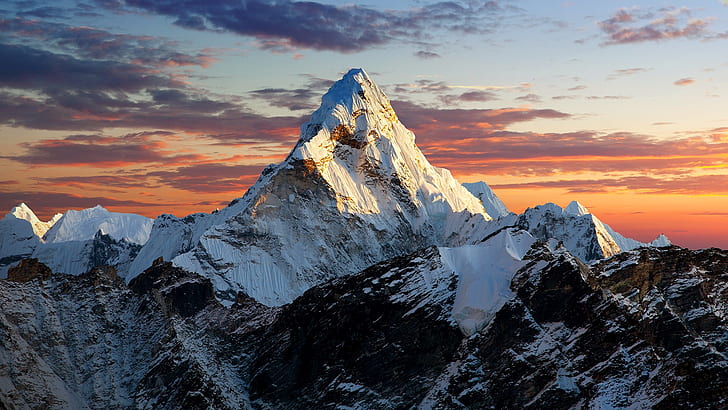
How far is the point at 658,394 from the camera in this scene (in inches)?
6806

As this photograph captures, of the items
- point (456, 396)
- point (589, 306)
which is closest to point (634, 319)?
point (589, 306)

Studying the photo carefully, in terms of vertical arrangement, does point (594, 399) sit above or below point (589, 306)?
below

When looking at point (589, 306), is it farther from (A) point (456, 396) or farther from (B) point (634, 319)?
(A) point (456, 396)

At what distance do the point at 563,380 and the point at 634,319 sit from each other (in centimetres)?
2009

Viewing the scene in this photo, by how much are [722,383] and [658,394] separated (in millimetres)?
10708

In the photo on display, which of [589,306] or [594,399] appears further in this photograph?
[589,306]

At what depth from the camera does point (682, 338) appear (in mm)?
197000

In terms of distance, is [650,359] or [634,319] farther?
[634,319]

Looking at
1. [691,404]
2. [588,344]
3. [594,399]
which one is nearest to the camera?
[691,404]

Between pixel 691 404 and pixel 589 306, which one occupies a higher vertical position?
pixel 589 306

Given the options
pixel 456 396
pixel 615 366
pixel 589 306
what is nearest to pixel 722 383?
pixel 615 366

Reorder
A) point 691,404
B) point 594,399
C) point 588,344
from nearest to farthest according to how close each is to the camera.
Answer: point 691,404
point 594,399
point 588,344

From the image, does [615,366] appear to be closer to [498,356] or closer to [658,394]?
[658,394]

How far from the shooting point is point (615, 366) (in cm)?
18338
